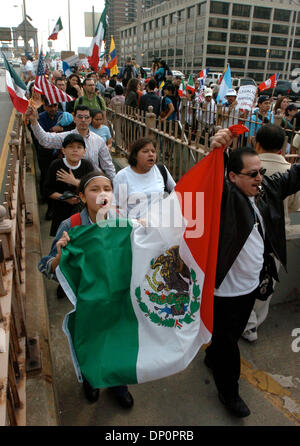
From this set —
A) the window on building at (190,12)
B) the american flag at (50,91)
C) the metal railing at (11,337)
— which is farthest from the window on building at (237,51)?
the metal railing at (11,337)

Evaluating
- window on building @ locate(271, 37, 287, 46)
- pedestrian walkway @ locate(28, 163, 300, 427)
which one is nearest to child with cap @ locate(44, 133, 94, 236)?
pedestrian walkway @ locate(28, 163, 300, 427)

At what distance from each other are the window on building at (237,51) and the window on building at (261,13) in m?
7.63

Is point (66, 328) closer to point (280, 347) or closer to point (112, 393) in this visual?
point (112, 393)

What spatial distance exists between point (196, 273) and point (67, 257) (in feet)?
2.69

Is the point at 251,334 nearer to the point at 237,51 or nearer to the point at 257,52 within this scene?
the point at 237,51

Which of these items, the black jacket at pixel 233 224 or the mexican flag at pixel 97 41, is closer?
the black jacket at pixel 233 224

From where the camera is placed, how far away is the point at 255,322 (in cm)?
343

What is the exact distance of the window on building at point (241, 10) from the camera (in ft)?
262

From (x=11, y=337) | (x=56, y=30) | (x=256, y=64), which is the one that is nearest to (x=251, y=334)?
(x=11, y=337)

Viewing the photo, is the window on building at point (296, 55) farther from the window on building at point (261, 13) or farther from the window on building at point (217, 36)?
the window on building at point (217, 36)

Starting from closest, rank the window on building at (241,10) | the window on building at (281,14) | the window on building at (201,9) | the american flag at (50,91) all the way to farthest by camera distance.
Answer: the american flag at (50,91)
the window on building at (201,9)
the window on building at (241,10)
the window on building at (281,14)

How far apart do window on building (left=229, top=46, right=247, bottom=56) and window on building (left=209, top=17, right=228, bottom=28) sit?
16.5 ft

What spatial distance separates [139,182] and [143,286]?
1.46 metres

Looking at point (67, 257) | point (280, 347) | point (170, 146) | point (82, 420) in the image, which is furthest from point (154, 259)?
point (170, 146)
